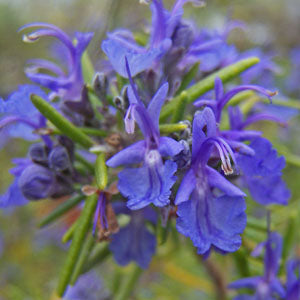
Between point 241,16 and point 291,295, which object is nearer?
point 291,295

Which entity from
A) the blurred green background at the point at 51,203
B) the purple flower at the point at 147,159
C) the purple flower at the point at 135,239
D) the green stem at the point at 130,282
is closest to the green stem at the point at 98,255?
the purple flower at the point at 135,239

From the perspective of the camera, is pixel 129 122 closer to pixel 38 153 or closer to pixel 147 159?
pixel 147 159

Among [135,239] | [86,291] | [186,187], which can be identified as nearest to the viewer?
[186,187]

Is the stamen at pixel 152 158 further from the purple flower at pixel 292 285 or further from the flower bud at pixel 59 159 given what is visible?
the purple flower at pixel 292 285

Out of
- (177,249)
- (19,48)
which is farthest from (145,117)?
(19,48)

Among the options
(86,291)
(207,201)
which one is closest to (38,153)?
(207,201)

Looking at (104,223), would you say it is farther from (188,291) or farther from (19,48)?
(19,48)
